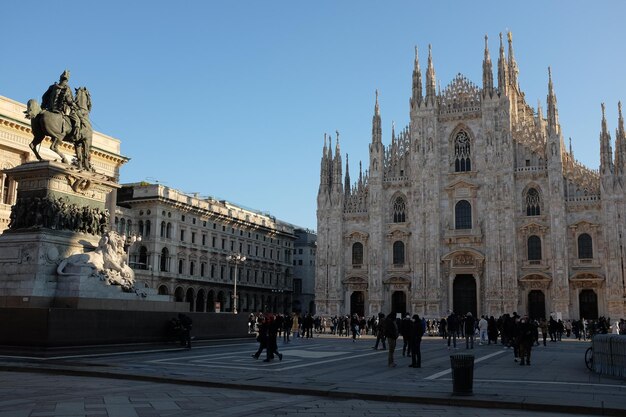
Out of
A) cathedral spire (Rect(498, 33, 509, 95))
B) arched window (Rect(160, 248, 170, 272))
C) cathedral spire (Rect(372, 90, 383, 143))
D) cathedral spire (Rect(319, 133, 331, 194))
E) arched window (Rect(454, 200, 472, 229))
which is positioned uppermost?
cathedral spire (Rect(498, 33, 509, 95))

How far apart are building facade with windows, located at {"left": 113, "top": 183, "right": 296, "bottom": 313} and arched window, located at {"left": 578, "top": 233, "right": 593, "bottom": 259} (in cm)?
2625

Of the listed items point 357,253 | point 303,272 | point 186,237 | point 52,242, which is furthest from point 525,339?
point 303,272

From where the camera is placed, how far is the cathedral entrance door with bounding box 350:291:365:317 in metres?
55.5

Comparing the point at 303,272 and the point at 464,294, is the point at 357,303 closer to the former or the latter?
the point at 464,294

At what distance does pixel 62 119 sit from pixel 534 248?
40044 mm

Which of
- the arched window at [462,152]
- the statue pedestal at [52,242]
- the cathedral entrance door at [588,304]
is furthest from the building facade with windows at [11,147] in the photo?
the cathedral entrance door at [588,304]

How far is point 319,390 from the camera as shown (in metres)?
11.6

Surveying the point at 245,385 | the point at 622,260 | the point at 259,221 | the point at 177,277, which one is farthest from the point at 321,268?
the point at 245,385

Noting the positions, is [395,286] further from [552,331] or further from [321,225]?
[552,331]

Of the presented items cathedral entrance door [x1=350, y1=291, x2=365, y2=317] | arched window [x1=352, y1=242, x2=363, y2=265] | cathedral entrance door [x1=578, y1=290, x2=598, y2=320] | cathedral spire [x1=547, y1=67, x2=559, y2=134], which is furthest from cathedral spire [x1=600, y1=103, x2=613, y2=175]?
cathedral entrance door [x1=350, y1=291, x2=365, y2=317]

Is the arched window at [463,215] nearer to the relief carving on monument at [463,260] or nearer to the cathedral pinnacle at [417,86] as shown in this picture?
the relief carving on monument at [463,260]

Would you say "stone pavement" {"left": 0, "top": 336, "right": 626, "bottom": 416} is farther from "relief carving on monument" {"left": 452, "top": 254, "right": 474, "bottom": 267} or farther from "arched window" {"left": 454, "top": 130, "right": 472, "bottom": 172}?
"arched window" {"left": 454, "top": 130, "right": 472, "bottom": 172}

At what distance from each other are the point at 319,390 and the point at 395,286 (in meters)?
42.8

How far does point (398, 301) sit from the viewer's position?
53.9m
